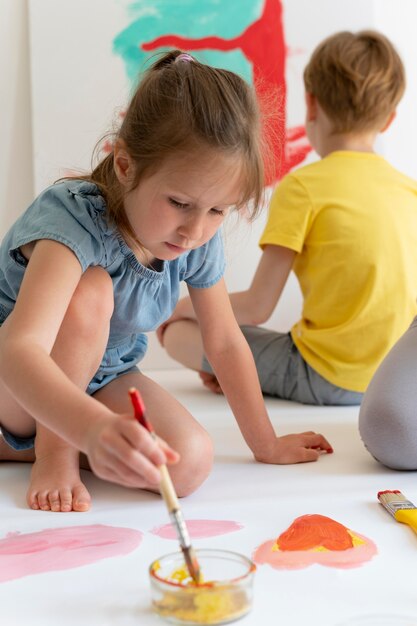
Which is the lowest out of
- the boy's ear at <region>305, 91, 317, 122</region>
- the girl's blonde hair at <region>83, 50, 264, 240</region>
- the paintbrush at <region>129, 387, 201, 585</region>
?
the paintbrush at <region>129, 387, 201, 585</region>

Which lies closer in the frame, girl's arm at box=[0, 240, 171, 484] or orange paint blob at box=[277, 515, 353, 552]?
girl's arm at box=[0, 240, 171, 484]

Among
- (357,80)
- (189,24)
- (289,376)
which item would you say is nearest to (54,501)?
(289,376)

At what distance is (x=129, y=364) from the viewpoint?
53.1 inches

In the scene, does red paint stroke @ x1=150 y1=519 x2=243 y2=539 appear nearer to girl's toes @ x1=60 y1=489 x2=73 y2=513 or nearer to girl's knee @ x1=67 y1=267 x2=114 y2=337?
girl's toes @ x1=60 y1=489 x2=73 y2=513

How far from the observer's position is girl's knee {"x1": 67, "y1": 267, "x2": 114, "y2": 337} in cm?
114

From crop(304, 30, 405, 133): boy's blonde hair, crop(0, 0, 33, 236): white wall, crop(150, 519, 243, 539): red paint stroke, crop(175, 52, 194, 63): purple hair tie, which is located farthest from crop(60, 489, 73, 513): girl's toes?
crop(0, 0, 33, 236): white wall

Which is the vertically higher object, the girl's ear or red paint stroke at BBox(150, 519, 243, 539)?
the girl's ear

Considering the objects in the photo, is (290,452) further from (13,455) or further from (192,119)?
(192,119)

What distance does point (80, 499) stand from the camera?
3.64ft

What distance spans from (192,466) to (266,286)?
2.52 ft

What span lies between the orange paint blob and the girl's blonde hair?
0.39 m

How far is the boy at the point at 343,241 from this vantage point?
1.75 metres

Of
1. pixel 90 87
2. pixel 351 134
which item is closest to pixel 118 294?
pixel 351 134

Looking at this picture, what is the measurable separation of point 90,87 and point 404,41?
0.89 m
